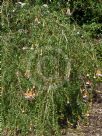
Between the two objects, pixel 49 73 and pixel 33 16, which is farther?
pixel 33 16

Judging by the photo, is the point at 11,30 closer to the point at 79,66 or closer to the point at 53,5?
the point at 79,66

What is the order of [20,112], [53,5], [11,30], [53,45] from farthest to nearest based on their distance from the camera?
[53,5] → [11,30] → [53,45] → [20,112]

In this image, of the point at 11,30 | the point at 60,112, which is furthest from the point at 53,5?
the point at 60,112

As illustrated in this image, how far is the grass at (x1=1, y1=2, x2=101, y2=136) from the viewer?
3443mm

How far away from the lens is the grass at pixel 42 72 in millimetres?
3443

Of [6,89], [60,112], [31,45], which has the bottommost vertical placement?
[60,112]

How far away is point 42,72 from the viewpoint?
355cm

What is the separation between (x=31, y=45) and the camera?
12.2ft

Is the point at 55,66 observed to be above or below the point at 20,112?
above

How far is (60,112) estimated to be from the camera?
A: 148 inches

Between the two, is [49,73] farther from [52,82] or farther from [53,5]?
[53,5]

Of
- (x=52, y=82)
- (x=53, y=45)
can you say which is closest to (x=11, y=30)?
(x=53, y=45)

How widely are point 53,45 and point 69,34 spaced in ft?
0.70

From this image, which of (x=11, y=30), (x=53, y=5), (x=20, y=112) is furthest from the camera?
(x=53, y=5)
